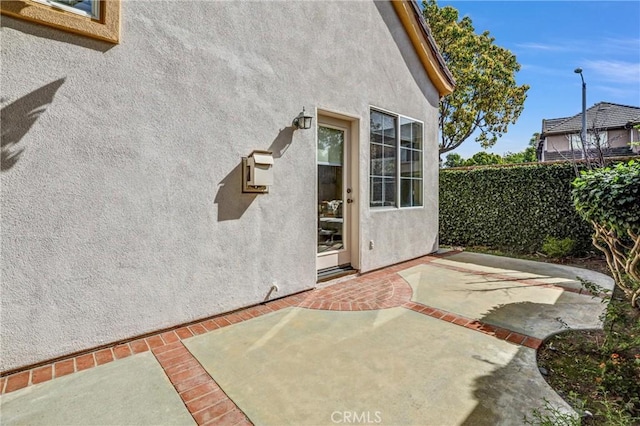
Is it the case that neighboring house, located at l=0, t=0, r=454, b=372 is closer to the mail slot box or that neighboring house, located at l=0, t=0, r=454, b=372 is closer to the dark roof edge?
the mail slot box

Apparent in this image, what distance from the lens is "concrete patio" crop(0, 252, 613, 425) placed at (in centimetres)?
238

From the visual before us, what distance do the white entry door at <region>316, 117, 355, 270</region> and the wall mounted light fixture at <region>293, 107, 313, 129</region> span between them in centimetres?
77

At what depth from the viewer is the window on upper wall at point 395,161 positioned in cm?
677

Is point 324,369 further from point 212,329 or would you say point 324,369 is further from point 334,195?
point 334,195

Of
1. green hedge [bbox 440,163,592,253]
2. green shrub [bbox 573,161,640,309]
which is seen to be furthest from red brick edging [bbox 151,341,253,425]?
green hedge [bbox 440,163,592,253]

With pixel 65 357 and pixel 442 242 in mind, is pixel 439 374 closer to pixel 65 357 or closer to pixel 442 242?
pixel 65 357

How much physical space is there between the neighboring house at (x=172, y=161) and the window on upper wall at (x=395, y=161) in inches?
13.5

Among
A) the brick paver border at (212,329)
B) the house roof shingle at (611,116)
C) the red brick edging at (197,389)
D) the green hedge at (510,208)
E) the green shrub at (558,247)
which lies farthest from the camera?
the house roof shingle at (611,116)

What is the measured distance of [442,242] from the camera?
10.6 metres

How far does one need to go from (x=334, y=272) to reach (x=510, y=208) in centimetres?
638

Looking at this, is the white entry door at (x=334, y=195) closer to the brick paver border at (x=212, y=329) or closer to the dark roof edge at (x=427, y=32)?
the brick paver border at (x=212, y=329)

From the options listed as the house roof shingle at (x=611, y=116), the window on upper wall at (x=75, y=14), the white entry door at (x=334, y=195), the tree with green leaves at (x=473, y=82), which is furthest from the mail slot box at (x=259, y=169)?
the house roof shingle at (x=611, y=116)

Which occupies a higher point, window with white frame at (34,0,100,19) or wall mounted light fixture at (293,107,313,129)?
window with white frame at (34,0,100,19)

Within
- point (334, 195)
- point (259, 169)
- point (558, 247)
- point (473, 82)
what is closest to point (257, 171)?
point (259, 169)
